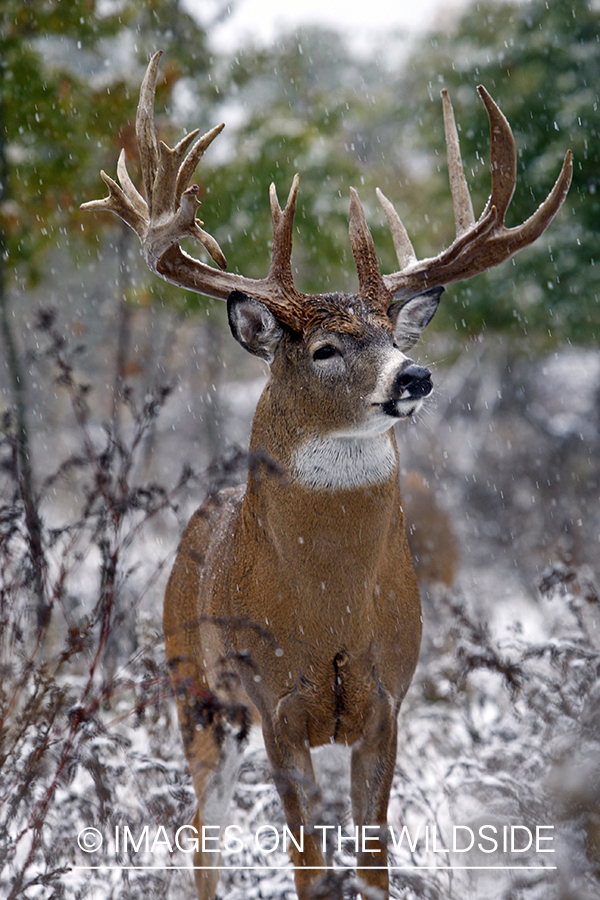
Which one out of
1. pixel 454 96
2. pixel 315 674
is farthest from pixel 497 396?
pixel 315 674

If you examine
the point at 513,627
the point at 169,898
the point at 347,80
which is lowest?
the point at 169,898

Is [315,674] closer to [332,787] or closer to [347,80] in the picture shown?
[332,787]

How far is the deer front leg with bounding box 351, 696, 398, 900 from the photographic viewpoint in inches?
106

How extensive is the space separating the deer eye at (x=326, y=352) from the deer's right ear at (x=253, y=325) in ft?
0.56

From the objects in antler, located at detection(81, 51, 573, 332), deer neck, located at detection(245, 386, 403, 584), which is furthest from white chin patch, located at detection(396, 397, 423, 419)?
antler, located at detection(81, 51, 573, 332)

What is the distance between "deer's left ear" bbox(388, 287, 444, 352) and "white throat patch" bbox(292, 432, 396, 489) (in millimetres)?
485

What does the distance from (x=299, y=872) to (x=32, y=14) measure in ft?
20.8

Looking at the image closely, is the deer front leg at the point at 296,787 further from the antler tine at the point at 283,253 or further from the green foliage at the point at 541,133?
the green foliage at the point at 541,133

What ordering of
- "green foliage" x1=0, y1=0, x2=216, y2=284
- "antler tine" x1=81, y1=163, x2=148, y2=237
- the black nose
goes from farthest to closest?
"green foliage" x1=0, y1=0, x2=216, y2=284 < "antler tine" x1=81, y1=163, x2=148, y2=237 < the black nose

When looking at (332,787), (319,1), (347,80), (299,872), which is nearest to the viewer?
(299,872)

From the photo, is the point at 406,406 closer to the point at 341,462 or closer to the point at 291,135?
the point at 341,462

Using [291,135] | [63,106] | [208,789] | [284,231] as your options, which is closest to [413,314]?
[284,231]

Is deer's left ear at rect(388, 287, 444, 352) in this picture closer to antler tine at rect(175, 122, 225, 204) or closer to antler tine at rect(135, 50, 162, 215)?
antler tine at rect(175, 122, 225, 204)

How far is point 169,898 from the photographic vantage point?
3516 millimetres
